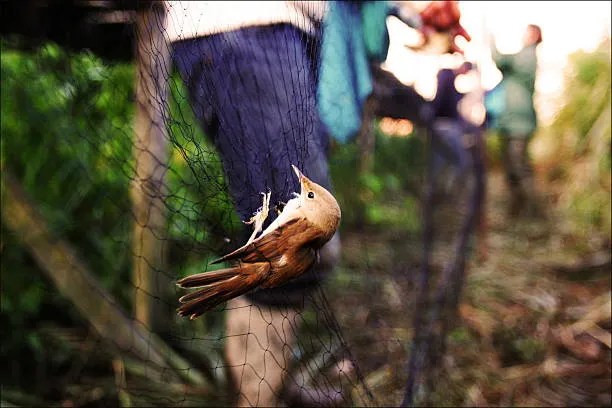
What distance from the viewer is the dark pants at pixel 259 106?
0.68 m

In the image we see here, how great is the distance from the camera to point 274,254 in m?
0.54

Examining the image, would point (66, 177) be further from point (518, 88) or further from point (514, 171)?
point (514, 171)

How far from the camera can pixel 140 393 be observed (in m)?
1.41

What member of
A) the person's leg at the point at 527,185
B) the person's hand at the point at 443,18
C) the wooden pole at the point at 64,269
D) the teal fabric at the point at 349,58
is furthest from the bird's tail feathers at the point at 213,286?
the person's leg at the point at 527,185

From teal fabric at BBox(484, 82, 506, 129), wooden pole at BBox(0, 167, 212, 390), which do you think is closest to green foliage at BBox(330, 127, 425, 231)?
teal fabric at BBox(484, 82, 506, 129)

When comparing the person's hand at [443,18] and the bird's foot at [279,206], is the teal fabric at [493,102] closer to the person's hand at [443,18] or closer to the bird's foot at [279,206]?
the person's hand at [443,18]

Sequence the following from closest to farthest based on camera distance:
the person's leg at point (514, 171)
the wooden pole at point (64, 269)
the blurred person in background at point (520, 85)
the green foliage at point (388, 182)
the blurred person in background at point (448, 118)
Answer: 1. the wooden pole at point (64, 269)
2. the blurred person in background at point (448, 118)
3. the blurred person in background at point (520, 85)
4. the green foliage at point (388, 182)
5. the person's leg at point (514, 171)

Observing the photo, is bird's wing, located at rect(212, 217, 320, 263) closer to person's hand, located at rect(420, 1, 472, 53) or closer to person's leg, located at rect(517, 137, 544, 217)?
person's hand, located at rect(420, 1, 472, 53)

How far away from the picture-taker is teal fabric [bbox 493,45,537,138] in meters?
2.69

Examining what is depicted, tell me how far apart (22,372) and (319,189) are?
1.32 m

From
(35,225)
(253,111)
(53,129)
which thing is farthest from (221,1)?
(53,129)

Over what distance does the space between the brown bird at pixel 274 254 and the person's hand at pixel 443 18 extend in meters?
0.75

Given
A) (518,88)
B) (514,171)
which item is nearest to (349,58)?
(518,88)

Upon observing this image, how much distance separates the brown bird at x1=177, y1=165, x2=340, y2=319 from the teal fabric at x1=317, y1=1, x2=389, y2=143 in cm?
53
